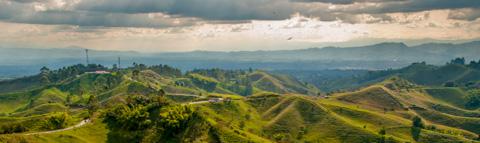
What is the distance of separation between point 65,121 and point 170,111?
44.7 metres

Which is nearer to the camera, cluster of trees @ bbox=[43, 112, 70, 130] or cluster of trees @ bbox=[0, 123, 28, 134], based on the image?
cluster of trees @ bbox=[0, 123, 28, 134]

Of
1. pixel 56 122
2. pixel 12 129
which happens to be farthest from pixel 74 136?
pixel 12 129

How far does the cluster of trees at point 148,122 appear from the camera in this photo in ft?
577

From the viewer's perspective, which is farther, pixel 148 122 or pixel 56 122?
pixel 56 122

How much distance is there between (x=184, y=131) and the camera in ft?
598

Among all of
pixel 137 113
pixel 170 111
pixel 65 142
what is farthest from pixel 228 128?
pixel 65 142

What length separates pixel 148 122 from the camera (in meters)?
181

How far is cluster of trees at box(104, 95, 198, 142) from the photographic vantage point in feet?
577

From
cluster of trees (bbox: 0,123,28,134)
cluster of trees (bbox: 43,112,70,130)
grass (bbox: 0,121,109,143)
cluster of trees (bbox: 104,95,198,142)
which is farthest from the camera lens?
cluster of trees (bbox: 43,112,70,130)

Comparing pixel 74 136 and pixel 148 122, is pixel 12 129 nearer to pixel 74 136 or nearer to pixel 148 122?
pixel 74 136

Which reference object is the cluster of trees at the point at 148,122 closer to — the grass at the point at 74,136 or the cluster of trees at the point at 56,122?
the grass at the point at 74,136

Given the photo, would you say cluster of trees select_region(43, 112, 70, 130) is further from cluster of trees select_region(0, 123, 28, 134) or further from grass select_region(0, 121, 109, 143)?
grass select_region(0, 121, 109, 143)

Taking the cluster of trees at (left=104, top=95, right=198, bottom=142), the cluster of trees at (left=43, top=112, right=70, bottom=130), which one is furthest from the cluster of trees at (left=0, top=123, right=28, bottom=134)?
the cluster of trees at (left=104, top=95, right=198, bottom=142)

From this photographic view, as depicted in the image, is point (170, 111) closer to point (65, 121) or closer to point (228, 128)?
point (228, 128)
